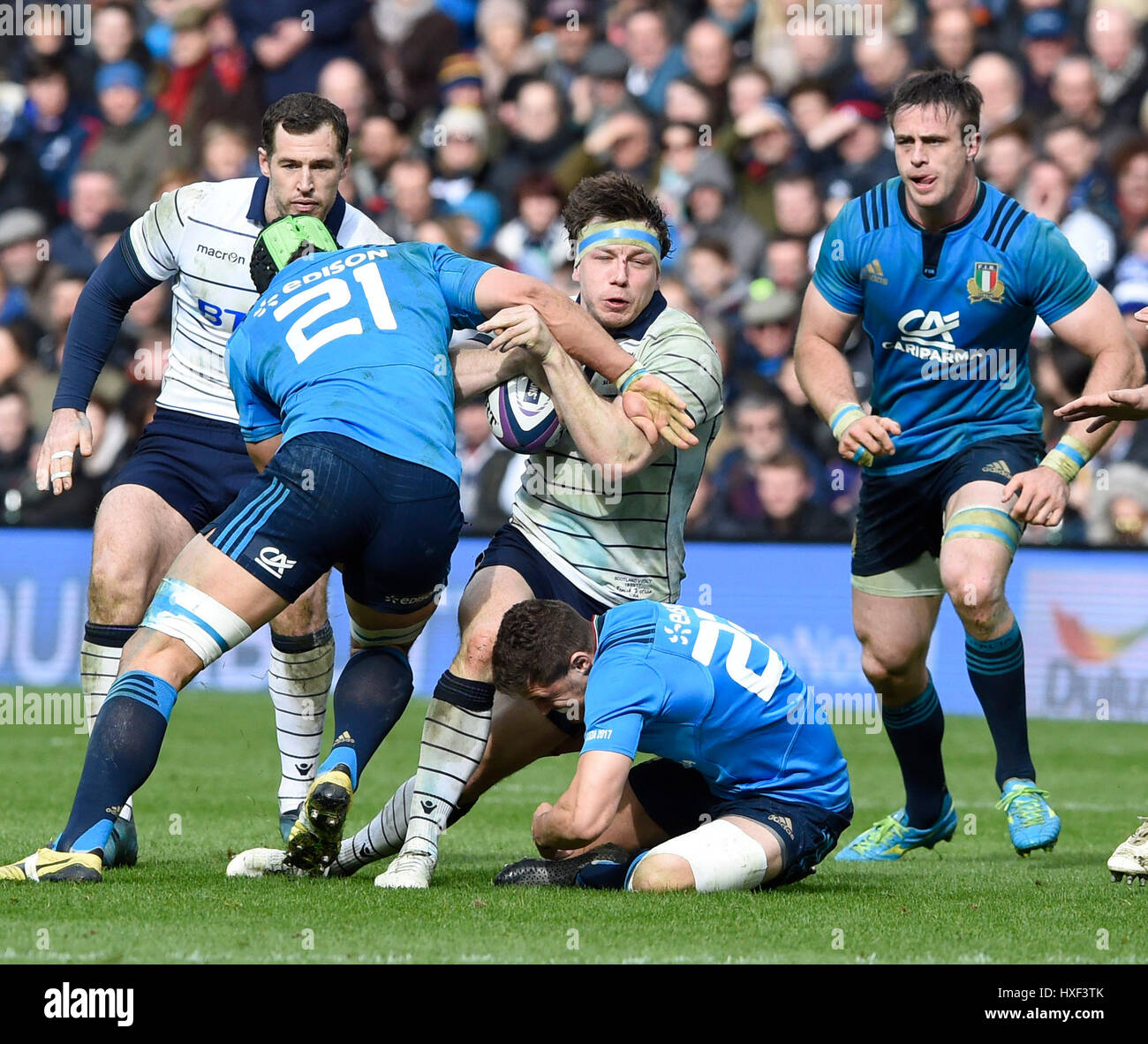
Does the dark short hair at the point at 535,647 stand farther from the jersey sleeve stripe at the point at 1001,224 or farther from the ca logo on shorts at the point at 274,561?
the jersey sleeve stripe at the point at 1001,224

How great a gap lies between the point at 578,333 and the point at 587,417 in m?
0.26

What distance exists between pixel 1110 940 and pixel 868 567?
2426 mm

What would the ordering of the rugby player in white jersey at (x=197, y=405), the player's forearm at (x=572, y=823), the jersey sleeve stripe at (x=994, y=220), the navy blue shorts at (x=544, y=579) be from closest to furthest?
the player's forearm at (x=572, y=823) → the navy blue shorts at (x=544, y=579) → the rugby player in white jersey at (x=197, y=405) → the jersey sleeve stripe at (x=994, y=220)

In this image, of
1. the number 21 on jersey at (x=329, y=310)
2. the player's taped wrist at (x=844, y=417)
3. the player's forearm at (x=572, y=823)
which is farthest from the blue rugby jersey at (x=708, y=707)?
the player's taped wrist at (x=844, y=417)

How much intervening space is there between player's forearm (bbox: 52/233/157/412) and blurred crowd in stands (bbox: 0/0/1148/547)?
598 cm

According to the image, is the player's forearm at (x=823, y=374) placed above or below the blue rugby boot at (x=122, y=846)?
above

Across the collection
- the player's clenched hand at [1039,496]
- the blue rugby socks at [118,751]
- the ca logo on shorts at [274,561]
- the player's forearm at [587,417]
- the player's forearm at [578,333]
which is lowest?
the blue rugby socks at [118,751]

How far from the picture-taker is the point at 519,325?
16.9 ft

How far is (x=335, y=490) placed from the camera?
489cm

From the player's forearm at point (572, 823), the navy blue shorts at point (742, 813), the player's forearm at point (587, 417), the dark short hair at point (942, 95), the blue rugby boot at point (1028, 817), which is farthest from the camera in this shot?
the dark short hair at point (942, 95)

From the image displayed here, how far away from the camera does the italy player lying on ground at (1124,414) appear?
17.4 ft

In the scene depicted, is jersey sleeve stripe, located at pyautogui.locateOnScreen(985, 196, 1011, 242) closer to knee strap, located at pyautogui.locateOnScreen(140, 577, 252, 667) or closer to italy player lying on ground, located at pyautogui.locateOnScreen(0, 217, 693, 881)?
italy player lying on ground, located at pyautogui.locateOnScreen(0, 217, 693, 881)

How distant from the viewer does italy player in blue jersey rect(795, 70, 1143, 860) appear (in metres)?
6.01

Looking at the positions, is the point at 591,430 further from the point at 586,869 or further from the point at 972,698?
the point at 972,698
